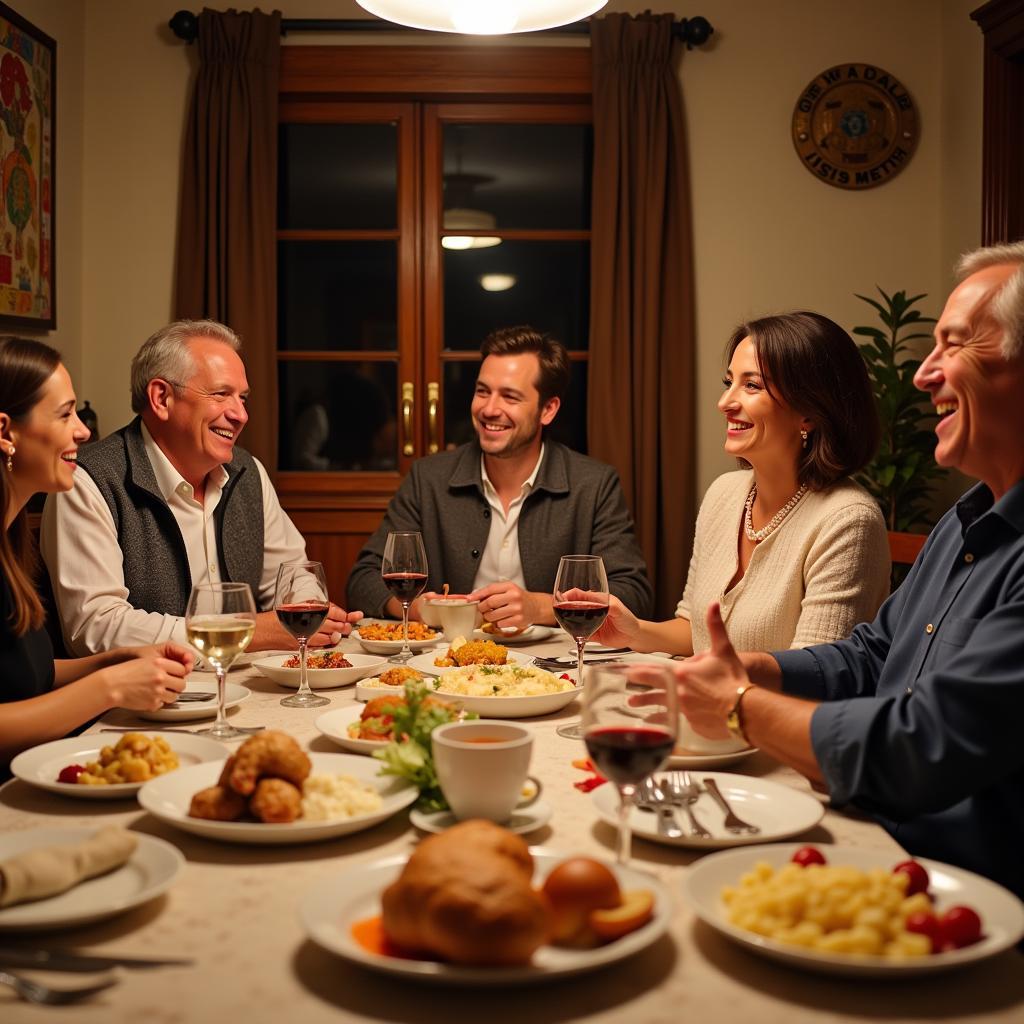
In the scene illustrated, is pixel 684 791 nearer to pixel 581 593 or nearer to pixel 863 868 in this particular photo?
pixel 863 868

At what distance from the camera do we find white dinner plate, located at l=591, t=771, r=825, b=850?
3.68 ft

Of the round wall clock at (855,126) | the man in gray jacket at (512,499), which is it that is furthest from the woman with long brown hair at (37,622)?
the round wall clock at (855,126)

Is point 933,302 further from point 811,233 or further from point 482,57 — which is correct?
point 482,57

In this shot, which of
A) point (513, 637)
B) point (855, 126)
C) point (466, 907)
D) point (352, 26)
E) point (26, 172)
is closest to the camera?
point (466, 907)

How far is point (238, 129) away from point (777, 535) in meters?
3.25

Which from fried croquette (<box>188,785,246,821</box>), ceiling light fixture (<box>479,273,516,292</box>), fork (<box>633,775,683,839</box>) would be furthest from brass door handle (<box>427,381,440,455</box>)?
fried croquette (<box>188,785,246,821</box>)

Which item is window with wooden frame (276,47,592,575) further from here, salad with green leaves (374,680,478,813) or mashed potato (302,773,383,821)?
mashed potato (302,773,383,821)

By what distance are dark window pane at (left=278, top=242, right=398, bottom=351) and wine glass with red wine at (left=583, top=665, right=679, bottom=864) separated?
394 centimetres

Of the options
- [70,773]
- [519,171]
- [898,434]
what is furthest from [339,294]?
[70,773]

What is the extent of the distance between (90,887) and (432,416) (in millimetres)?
3872

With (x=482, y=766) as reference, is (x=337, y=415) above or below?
above

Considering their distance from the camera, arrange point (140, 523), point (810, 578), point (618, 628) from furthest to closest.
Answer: point (140, 523) < point (618, 628) < point (810, 578)

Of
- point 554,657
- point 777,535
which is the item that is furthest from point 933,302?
point 554,657

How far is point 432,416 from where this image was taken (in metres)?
4.79
